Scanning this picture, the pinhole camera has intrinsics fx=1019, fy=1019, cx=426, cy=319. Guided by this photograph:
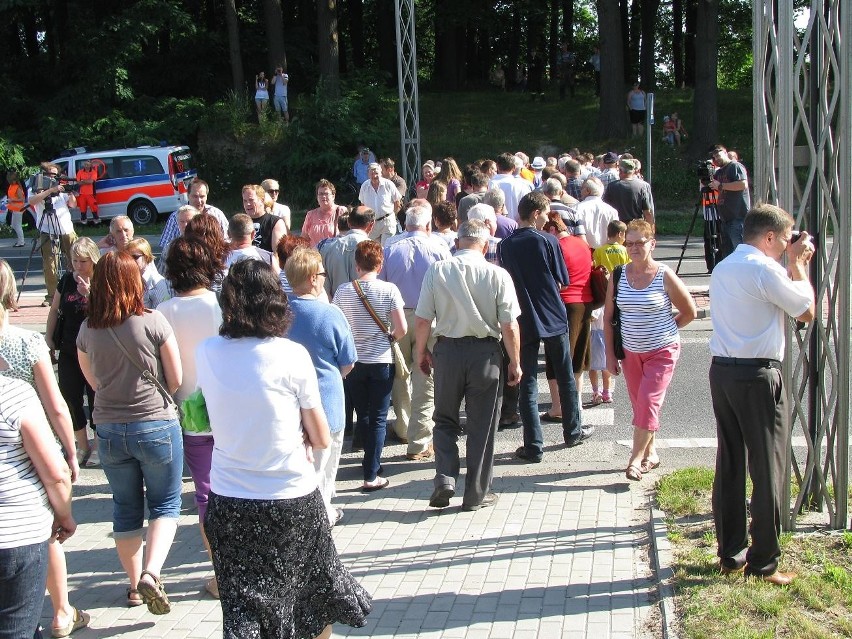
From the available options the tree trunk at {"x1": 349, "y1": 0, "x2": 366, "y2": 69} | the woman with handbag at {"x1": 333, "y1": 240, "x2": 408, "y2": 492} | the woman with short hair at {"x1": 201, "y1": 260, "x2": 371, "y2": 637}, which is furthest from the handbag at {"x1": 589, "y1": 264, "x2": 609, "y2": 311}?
the tree trunk at {"x1": 349, "y1": 0, "x2": 366, "y2": 69}

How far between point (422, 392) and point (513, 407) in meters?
1.18

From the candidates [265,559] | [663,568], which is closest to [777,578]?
[663,568]

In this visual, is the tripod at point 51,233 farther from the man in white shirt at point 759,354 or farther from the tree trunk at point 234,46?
the tree trunk at point 234,46

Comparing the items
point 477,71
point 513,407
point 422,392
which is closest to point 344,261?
point 422,392

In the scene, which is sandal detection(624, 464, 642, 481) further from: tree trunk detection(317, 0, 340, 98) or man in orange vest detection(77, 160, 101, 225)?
tree trunk detection(317, 0, 340, 98)

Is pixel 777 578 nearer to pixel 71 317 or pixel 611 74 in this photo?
pixel 71 317

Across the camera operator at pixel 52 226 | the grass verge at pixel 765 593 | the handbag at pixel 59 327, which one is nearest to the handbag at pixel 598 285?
the grass verge at pixel 765 593

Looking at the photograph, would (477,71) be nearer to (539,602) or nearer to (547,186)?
(547,186)

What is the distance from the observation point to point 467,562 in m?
5.73

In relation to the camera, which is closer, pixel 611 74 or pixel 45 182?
pixel 45 182

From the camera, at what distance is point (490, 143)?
3119 cm

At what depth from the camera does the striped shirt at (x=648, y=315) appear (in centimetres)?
670

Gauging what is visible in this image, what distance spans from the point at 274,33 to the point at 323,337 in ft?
95.5

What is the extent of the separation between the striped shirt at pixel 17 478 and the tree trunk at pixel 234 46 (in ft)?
98.5
